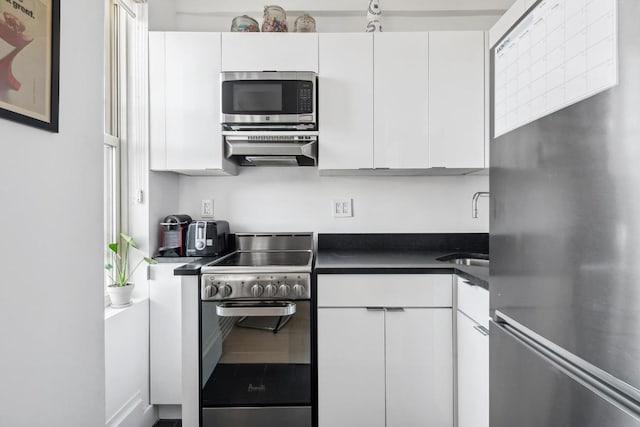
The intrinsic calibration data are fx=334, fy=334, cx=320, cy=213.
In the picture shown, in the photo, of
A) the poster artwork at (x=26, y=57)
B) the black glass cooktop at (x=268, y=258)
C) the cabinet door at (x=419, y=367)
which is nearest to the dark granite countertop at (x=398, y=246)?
the black glass cooktop at (x=268, y=258)

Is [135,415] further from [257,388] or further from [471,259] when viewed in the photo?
[471,259]

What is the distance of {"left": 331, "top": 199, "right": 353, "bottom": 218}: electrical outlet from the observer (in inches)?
88.0

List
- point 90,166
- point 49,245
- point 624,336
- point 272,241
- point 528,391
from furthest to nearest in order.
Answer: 1. point 272,241
2. point 90,166
3. point 49,245
4. point 528,391
5. point 624,336

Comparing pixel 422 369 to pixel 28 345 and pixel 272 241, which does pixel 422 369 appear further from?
pixel 28 345

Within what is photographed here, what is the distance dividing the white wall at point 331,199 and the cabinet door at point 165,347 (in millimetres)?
609

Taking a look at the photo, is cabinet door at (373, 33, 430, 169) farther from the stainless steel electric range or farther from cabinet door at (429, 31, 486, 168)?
the stainless steel electric range

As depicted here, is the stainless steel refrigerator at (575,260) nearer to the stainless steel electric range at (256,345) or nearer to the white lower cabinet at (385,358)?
the white lower cabinet at (385,358)

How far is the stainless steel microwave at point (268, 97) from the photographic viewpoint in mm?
1826

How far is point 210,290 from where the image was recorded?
1.59 meters

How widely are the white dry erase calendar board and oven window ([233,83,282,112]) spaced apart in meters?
1.18

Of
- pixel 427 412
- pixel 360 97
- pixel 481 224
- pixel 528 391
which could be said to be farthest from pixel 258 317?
pixel 481 224

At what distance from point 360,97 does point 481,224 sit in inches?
46.1

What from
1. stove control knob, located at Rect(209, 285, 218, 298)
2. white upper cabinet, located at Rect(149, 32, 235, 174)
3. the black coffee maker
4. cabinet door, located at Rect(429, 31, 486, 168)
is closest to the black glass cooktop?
stove control knob, located at Rect(209, 285, 218, 298)

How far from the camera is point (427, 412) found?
1.59 metres
